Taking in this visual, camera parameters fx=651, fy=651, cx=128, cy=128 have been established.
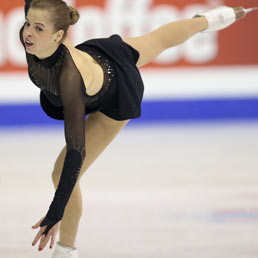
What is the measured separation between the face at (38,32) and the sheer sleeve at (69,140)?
0.41 ft

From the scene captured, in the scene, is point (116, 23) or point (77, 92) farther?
point (116, 23)

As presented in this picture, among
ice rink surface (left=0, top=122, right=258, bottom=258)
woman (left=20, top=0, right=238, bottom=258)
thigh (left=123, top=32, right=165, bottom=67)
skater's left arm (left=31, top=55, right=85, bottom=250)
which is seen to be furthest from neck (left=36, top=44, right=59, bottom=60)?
ice rink surface (left=0, top=122, right=258, bottom=258)

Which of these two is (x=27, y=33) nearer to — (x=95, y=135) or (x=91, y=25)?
(x=95, y=135)

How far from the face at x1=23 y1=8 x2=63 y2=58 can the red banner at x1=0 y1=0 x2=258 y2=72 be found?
11.8ft

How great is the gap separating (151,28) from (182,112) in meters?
0.81

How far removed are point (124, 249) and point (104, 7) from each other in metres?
3.37

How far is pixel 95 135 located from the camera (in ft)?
8.75

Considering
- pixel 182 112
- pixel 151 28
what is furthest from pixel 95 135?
pixel 151 28

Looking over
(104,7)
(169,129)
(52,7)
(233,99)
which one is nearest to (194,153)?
(169,129)

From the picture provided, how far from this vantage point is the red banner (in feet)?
18.7

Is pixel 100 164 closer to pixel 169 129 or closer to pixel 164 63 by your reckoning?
pixel 169 129

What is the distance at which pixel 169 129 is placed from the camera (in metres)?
5.57

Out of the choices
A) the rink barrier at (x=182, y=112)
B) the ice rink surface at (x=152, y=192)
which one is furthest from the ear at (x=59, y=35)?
the rink barrier at (x=182, y=112)

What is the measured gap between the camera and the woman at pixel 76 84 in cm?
219
